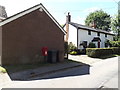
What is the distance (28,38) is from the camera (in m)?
14.4

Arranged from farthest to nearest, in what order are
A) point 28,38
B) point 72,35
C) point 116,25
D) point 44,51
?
point 116,25, point 72,35, point 44,51, point 28,38

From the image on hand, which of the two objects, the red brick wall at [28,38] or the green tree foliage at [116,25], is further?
the green tree foliage at [116,25]

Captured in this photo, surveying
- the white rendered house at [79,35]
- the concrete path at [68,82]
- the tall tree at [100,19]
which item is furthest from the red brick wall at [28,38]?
the tall tree at [100,19]

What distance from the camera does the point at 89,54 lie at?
22.3 metres

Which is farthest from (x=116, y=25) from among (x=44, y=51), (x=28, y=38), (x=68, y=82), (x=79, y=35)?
(x=68, y=82)

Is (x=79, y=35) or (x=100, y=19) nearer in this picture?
(x=79, y=35)

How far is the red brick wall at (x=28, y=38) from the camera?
13070 millimetres

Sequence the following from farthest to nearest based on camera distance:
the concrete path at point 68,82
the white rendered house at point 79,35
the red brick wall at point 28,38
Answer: the white rendered house at point 79,35
the red brick wall at point 28,38
the concrete path at point 68,82

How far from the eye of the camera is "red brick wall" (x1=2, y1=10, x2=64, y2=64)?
13070 mm

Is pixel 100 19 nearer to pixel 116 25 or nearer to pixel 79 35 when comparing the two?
pixel 116 25

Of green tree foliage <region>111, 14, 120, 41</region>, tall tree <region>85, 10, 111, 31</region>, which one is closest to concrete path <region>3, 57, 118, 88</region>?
green tree foliage <region>111, 14, 120, 41</region>

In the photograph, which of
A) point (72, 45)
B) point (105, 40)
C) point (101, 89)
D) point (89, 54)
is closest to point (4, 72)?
point (101, 89)

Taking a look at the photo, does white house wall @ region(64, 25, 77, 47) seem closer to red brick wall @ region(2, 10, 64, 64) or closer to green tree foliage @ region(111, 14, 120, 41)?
red brick wall @ region(2, 10, 64, 64)

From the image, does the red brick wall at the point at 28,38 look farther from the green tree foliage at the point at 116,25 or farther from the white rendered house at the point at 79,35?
the green tree foliage at the point at 116,25
